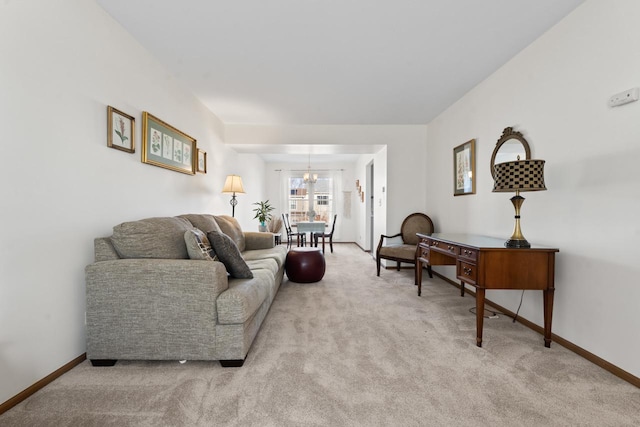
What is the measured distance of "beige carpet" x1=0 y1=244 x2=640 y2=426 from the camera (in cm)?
145

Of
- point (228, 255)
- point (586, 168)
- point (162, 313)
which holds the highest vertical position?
point (586, 168)

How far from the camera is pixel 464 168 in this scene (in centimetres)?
377

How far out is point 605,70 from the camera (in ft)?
6.40

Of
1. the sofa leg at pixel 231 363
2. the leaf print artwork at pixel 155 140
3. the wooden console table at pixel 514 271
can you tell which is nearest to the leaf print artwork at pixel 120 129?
the leaf print artwork at pixel 155 140

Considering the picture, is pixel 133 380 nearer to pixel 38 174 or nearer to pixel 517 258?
pixel 38 174

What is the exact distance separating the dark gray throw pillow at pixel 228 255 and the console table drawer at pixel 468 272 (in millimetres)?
1753

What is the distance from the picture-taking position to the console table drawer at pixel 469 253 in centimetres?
227

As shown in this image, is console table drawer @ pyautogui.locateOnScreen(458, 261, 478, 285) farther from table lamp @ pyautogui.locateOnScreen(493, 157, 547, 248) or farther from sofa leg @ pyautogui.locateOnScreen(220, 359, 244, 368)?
sofa leg @ pyautogui.locateOnScreen(220, 359, 244, 368)

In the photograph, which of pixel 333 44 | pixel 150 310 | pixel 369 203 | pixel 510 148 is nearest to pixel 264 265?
pixel 150 310

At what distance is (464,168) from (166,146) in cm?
350

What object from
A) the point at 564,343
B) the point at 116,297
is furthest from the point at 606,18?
the point at 116,297

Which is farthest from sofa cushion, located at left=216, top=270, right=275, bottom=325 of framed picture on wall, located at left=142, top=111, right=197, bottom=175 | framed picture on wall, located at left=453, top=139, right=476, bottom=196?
framed picture on wall, located at left=453, top=139, right=476, bottom=196

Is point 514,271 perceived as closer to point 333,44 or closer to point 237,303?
point 237,303

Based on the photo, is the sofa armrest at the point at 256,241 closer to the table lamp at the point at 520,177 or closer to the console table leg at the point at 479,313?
the console table leg at the point at 479,313
